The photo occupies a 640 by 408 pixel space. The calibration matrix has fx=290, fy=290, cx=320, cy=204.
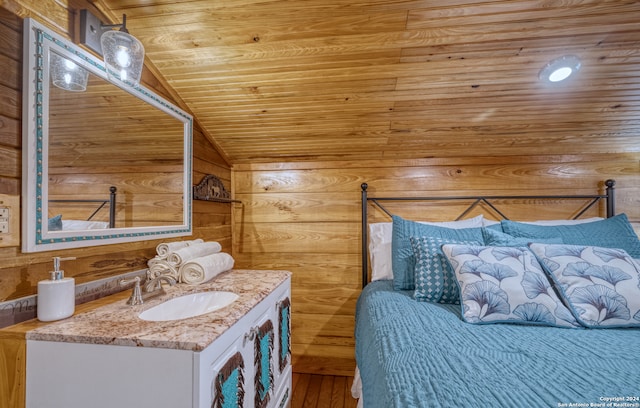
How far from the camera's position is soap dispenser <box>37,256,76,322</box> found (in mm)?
877

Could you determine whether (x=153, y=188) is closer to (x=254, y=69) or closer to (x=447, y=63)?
(x=254, y=69)

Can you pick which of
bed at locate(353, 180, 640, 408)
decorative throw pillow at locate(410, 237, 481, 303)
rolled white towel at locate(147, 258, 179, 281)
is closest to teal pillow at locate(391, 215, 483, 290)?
bed at locate(353, 180, 640, 408)

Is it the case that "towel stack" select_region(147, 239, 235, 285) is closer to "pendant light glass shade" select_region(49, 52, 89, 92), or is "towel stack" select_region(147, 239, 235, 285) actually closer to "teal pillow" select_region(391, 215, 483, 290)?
"pendant light glass shade" select_region(49, 52, 89, 92)

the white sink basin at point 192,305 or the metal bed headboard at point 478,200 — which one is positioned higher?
the metal bed headboard at point 478,200

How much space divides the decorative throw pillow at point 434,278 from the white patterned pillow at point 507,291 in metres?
0.13

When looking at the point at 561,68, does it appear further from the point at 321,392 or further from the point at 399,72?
the point at 321,392

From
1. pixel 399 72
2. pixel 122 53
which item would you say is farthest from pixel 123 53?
pixel 399 72

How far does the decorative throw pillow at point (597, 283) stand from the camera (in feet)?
3.76

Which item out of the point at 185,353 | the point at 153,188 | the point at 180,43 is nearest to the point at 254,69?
the point at 180,43

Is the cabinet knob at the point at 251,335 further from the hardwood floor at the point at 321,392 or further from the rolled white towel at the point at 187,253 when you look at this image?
the hardwood floor at the point at 321,392

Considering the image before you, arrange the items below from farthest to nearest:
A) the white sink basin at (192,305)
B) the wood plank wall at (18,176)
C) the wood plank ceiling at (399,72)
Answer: the wood plank ceiling at (399,72) → the white sink basin at (192,305) → the wood plank wall at (18,176)

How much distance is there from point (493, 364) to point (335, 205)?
1.50 meters

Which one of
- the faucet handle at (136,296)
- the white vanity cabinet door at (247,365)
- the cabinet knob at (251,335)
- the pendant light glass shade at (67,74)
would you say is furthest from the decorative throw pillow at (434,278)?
the pendant light glass shade at (67,74)

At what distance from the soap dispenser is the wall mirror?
0.12 meters
